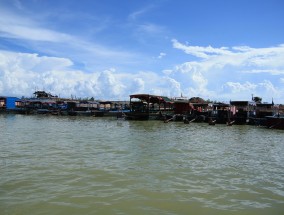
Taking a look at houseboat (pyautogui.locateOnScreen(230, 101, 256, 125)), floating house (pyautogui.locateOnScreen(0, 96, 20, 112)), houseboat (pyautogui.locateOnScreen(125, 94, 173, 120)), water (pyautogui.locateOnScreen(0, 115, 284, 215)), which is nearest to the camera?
water (pyautogui.locateOnScreen(0, 115, 284, 215))

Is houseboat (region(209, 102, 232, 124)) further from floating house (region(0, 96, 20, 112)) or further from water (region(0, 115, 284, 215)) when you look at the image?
floating house (region(0, 96, 20, 112))

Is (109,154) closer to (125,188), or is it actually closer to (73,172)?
(73,172)

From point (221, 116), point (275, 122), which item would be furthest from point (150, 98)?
point (275, 122)

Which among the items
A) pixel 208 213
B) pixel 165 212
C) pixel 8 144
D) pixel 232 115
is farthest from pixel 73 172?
pixel 232 115

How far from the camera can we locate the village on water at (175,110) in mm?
41406

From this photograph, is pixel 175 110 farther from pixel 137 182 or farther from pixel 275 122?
pixel 137 182

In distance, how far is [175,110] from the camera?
168 feet

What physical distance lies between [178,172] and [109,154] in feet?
15.3

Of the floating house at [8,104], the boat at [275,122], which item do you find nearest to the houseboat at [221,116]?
the boat at [275,122]

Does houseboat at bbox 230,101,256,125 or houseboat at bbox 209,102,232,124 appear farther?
houseboat at bbox 209,102,232,124

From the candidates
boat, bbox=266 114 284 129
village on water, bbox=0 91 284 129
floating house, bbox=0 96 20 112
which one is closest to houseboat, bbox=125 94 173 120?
village on water, bbox=0 91 284 129

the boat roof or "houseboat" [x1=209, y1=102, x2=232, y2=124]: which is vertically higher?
the boat roof

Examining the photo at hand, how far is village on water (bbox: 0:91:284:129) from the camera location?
41.4 meters

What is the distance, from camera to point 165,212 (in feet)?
23.7
